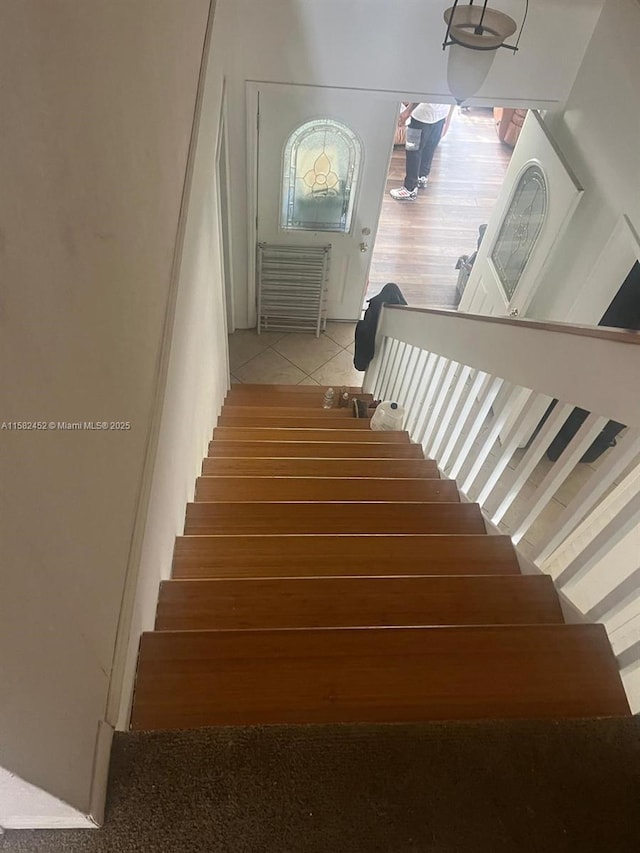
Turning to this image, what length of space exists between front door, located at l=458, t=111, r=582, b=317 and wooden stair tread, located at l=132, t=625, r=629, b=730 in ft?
7.88

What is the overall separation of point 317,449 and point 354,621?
4.27ft

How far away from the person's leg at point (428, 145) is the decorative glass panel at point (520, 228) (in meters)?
2.63

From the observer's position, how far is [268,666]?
1076 mm

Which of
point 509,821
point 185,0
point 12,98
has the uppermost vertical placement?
point 185,0

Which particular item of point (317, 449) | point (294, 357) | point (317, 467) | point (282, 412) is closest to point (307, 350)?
point (294, 357)

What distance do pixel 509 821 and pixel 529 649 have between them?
1.18 ft

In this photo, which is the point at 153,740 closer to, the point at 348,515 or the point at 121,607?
the point at 121,607

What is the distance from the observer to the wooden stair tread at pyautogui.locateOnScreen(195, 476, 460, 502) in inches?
81.4

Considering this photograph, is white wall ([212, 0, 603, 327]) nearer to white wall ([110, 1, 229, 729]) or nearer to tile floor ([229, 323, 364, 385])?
white wall ([110, 1, 229, 729])

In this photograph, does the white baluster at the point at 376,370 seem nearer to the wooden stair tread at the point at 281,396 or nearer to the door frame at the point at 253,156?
the wooden stair tread at the point at 281,396

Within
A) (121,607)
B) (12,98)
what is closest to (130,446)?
(121,607)

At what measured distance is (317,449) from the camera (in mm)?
2590

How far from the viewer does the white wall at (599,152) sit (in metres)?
2.53

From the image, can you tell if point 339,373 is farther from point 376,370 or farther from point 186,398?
point 186,398
